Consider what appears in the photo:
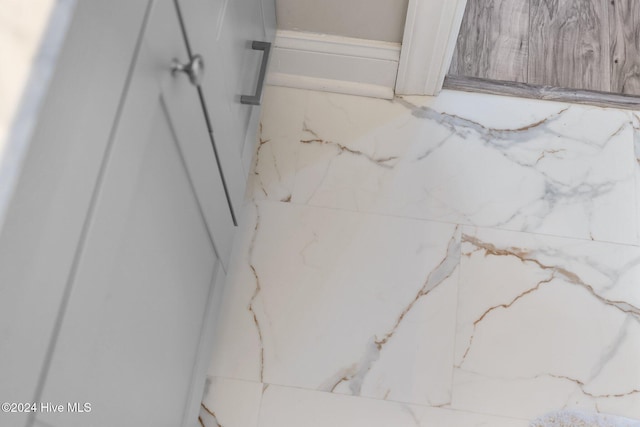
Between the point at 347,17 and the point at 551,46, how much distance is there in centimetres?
59

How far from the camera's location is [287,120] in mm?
1529

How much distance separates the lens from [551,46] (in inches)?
64.9

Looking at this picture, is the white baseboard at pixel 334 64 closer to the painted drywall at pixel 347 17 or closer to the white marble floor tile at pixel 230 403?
the painted drywall at pixel 347 17

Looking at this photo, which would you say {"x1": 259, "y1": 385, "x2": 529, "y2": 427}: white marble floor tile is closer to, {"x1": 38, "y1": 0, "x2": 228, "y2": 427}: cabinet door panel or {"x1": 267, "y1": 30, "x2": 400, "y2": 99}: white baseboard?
{"x1": 38, "y1": 0, "x2": 228, "y2": 427}: cabinet door panel

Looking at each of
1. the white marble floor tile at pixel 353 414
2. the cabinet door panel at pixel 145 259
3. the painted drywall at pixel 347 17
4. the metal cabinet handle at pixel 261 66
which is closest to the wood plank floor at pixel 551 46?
the painted drywall at pixel 347 17

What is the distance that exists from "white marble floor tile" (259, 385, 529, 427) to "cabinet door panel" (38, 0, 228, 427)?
0.25 meters

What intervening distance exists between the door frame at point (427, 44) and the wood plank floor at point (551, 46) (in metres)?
0.10

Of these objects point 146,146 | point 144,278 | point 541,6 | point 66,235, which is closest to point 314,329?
point 144,278

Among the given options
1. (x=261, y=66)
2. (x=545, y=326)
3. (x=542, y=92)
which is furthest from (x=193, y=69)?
(x=542, y=92)

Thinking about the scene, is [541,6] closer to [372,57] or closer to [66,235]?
[372,57]

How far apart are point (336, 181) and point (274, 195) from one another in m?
0.14

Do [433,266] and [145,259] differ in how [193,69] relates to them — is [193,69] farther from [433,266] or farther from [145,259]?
[433,266]

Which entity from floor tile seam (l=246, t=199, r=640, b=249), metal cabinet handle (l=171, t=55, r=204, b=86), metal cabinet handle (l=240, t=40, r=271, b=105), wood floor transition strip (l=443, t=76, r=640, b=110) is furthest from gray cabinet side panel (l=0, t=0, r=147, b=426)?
wood floor transition strip (l=443, t=76, r=640, b=110)

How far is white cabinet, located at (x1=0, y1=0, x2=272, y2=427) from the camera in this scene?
0.46 meters
